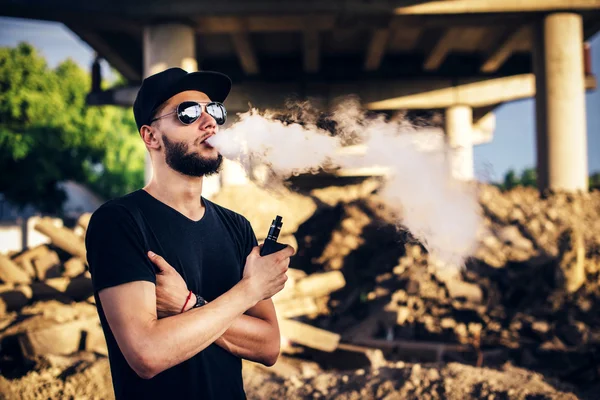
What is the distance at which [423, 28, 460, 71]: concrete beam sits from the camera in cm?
1592

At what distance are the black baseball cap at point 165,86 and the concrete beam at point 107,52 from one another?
14.3 m

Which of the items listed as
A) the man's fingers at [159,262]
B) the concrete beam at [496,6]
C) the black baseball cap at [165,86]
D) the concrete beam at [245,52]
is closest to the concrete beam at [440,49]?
the concrete beam at [496,6]

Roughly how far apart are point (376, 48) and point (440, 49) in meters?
2.14

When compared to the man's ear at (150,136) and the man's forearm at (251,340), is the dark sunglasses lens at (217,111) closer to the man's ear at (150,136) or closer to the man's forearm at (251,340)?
the man's ear at (150,136)

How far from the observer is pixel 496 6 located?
12859 millimetres

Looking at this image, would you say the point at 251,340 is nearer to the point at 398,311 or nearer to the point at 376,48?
the point at 398,311

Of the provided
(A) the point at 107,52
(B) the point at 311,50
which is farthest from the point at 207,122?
(A) the point at 107,52

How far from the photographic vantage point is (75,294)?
7.30m

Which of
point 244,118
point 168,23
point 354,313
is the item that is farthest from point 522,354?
point 168,23

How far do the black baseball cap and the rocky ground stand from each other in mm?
1845

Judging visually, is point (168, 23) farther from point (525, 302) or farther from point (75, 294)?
point (525, 302)

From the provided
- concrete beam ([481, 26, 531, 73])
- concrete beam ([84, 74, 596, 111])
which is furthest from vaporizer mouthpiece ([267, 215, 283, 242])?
concrete beam ([84, 74, 596, 111])

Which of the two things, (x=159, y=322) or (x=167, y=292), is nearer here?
(x=159, y=322)

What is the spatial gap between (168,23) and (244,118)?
11.6 meters
